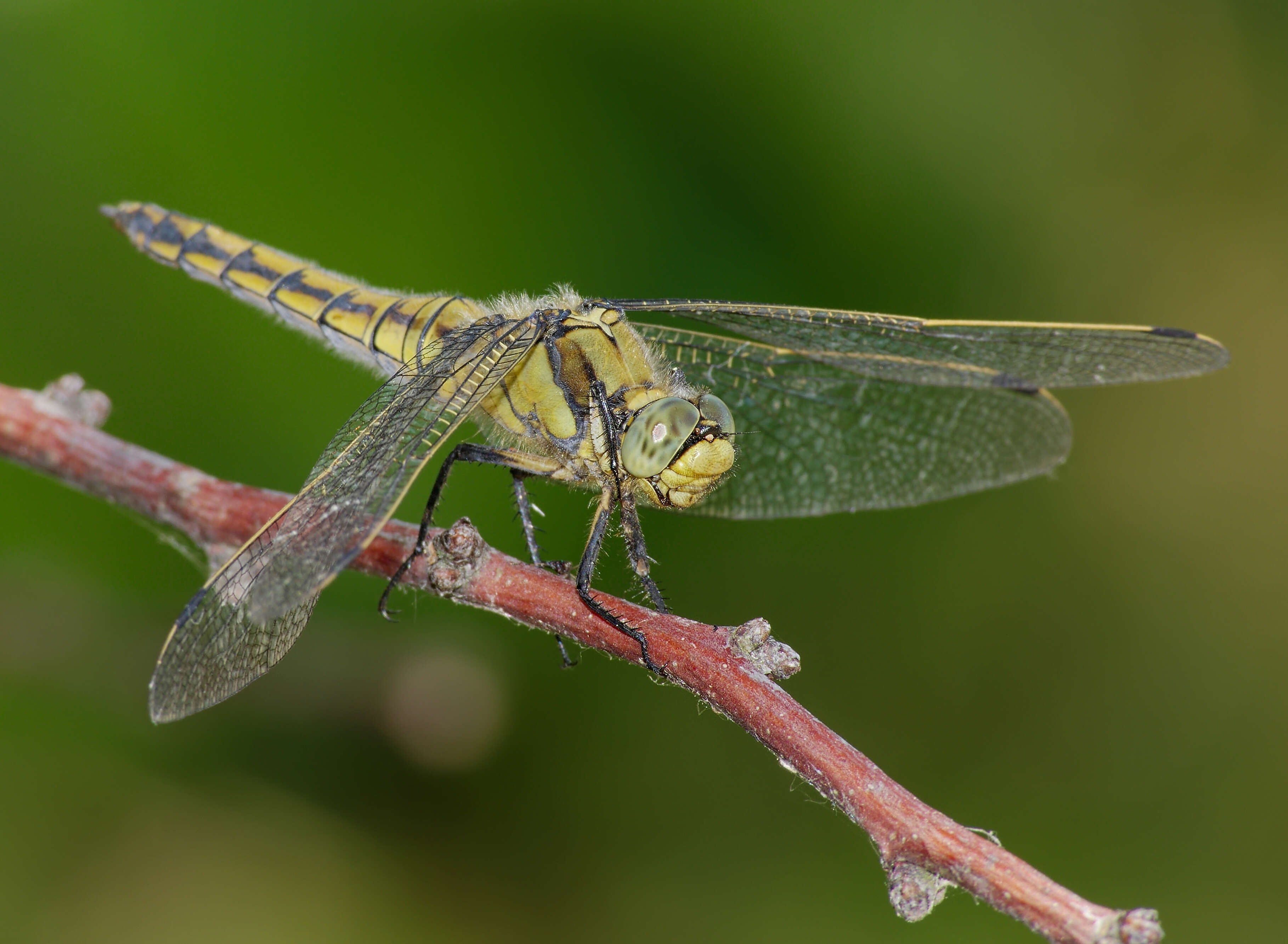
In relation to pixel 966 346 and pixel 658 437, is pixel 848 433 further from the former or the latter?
pixel 658 437

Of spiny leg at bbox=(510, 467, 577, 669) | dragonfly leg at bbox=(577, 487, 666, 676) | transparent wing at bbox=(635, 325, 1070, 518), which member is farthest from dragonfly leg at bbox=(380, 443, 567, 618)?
transparent wing at bbox=(635, 325, 1070, 518)

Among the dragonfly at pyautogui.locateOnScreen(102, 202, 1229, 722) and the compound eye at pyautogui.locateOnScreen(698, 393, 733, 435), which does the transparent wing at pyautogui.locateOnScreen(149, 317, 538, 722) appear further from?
the compound eye at pyautogui.locateOnScreen(698, 393, 733, 435)

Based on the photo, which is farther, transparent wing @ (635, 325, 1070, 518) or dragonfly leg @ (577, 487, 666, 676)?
transparent wing @ (635, 325, 1070, 518)

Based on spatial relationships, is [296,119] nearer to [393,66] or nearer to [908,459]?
[393,66]

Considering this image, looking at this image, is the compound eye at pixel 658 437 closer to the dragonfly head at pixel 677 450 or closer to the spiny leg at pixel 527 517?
the dragonfly head at pixel 677 450

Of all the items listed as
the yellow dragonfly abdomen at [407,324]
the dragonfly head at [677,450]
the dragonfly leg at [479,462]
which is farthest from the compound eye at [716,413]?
the dragonfly leg at [479,462]

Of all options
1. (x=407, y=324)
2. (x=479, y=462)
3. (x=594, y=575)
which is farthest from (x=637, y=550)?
(x=407, y=324)
